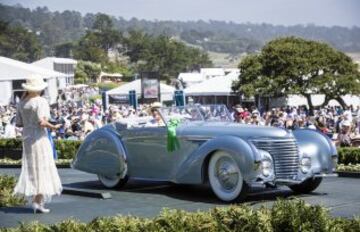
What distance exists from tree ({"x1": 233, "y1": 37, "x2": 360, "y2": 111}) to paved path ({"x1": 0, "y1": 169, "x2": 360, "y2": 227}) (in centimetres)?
3300

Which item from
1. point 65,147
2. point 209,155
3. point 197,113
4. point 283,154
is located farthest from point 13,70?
point 283,154

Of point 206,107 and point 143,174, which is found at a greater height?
point 206,107

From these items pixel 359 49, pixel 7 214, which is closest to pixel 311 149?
pixel 7 214

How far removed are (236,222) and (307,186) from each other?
3648 millimetres

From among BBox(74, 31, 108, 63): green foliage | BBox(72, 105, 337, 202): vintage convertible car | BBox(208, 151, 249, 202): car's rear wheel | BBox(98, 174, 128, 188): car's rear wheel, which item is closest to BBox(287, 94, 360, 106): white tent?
BBox(98, 174, 128, 188): car's rear wheel

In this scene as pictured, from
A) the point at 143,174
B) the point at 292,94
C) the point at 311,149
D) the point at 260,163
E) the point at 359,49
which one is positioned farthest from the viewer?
the point at 292,94

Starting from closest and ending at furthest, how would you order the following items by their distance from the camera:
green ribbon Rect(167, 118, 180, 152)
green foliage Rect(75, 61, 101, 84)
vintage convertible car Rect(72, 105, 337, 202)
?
vintage convertible car Rect(72, 105, 337, 202) < green ribbon Rect(167, 118, 180, 152) < green foliage Rect(75, 61, 101, 84)

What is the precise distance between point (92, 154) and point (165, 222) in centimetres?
451

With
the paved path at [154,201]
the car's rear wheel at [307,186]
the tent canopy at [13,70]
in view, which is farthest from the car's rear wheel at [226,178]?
the tent canopy at [13,70]

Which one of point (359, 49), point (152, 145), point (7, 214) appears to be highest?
point (359, 49)

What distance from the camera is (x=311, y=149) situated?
9172mm

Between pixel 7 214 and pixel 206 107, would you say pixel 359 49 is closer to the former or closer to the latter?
pixel 7 214

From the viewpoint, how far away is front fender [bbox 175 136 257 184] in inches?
328

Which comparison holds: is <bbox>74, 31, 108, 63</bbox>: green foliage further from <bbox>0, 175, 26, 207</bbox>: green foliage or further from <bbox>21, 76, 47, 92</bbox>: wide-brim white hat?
<bbox>21, 76, 47, 92</bbox>: wide-brim white hat
